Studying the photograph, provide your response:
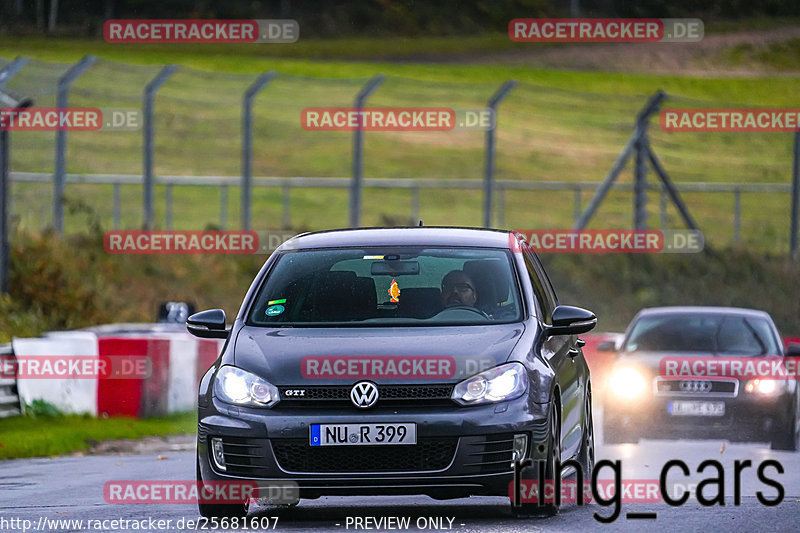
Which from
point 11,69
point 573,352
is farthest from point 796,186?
point 573,352

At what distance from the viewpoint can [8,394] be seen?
→ 17.8 metres

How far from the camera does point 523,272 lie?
1118 centimetres

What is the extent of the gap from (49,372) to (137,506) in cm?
669

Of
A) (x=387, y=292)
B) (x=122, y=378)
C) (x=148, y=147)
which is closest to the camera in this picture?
(x=387, y=292)

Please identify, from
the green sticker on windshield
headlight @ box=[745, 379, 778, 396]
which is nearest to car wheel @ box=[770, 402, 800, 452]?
headlight @ box=[745, 379, 778, 396]

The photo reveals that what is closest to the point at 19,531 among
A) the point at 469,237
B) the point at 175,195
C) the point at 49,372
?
the point at 469,237

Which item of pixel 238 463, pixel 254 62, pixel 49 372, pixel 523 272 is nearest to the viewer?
pixel 238 463

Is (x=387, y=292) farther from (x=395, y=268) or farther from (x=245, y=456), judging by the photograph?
(x=245, y=456)

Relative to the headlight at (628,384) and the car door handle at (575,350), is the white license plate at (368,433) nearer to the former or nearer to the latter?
the car door handle at (575,350)

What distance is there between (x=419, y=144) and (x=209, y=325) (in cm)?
5302

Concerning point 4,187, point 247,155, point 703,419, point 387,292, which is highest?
point 247,155

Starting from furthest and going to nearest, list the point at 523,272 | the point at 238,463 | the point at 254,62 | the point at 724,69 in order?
the point at 254,62, the point at 724,69, the point at 523,272, the point at 238,463

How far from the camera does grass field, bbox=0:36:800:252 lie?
50219 millimetres

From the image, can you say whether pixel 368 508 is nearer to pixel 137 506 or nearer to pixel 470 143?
pixel 137 506
